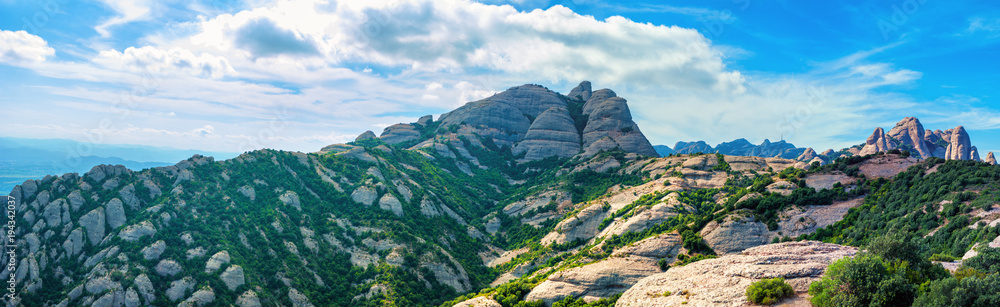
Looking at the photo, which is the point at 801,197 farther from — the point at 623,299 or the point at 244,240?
the point at 244,240

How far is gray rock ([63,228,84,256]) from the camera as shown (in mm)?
77562

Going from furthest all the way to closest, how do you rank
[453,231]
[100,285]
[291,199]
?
[453,231], [291,199], [100,285]

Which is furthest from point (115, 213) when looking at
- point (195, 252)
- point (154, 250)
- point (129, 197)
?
point (195, 252)

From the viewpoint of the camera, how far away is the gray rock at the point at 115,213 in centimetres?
8638

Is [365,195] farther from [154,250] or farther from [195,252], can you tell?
[154,250]

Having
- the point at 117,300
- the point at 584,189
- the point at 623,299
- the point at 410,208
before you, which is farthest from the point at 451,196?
the point at 623,299

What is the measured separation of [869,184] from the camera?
7825 cm

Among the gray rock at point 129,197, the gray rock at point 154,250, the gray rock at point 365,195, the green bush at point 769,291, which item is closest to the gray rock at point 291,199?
the gray rock at point 365,195

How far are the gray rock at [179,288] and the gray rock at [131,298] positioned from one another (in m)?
4.09

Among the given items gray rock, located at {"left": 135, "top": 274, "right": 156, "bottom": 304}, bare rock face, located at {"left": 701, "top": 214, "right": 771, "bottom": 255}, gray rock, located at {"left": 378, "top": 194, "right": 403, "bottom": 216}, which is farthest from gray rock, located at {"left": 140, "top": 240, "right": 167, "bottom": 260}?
bare rock face, located at {"left": 701, "top": 214, "right": 771, "bottom": 255}

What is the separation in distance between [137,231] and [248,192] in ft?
90.3

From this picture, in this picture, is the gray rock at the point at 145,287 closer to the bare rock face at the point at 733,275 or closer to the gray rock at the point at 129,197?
the gray rock at the point at 129,197

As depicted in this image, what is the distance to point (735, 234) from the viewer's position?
238 ft

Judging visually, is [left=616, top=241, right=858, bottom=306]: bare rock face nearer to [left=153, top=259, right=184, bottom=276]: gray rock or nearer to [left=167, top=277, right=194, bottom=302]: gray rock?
[left=167, top=277, right=194, bottom=302]: gray rock
